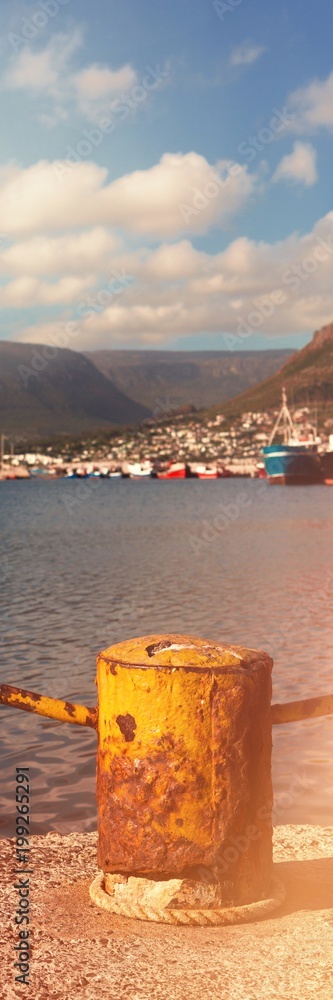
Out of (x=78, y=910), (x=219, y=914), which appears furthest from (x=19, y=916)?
(x=219, y=914)

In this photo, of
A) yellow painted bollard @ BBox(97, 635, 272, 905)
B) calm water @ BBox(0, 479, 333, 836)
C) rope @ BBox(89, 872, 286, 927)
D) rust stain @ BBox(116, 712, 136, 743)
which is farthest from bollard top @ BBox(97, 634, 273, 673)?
calm water @ BBox(0, 479, 333, 836)

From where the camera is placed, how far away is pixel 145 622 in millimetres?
15344

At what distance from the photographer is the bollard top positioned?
4336mm

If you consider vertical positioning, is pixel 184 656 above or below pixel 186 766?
above

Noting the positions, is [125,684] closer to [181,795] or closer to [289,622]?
[181,795]

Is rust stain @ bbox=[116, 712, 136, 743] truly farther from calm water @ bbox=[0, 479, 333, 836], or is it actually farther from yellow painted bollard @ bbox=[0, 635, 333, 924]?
→ calm water @ bbox=[0, 479, 333, 836]

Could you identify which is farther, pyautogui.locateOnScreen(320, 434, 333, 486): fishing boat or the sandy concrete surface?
pyautogui.locateOnScreen(320, 434, 333, 486): fishing boat

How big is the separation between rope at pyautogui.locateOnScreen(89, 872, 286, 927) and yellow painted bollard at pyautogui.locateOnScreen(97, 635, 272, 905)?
55 mm

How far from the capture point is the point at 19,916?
435 cm

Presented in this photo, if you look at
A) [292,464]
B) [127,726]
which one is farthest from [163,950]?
[292,464]

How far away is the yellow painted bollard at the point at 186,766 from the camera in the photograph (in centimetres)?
427

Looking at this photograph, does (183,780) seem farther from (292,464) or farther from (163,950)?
(292,464)

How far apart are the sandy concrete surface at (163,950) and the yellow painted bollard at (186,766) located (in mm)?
249

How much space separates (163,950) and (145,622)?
37.2ft
